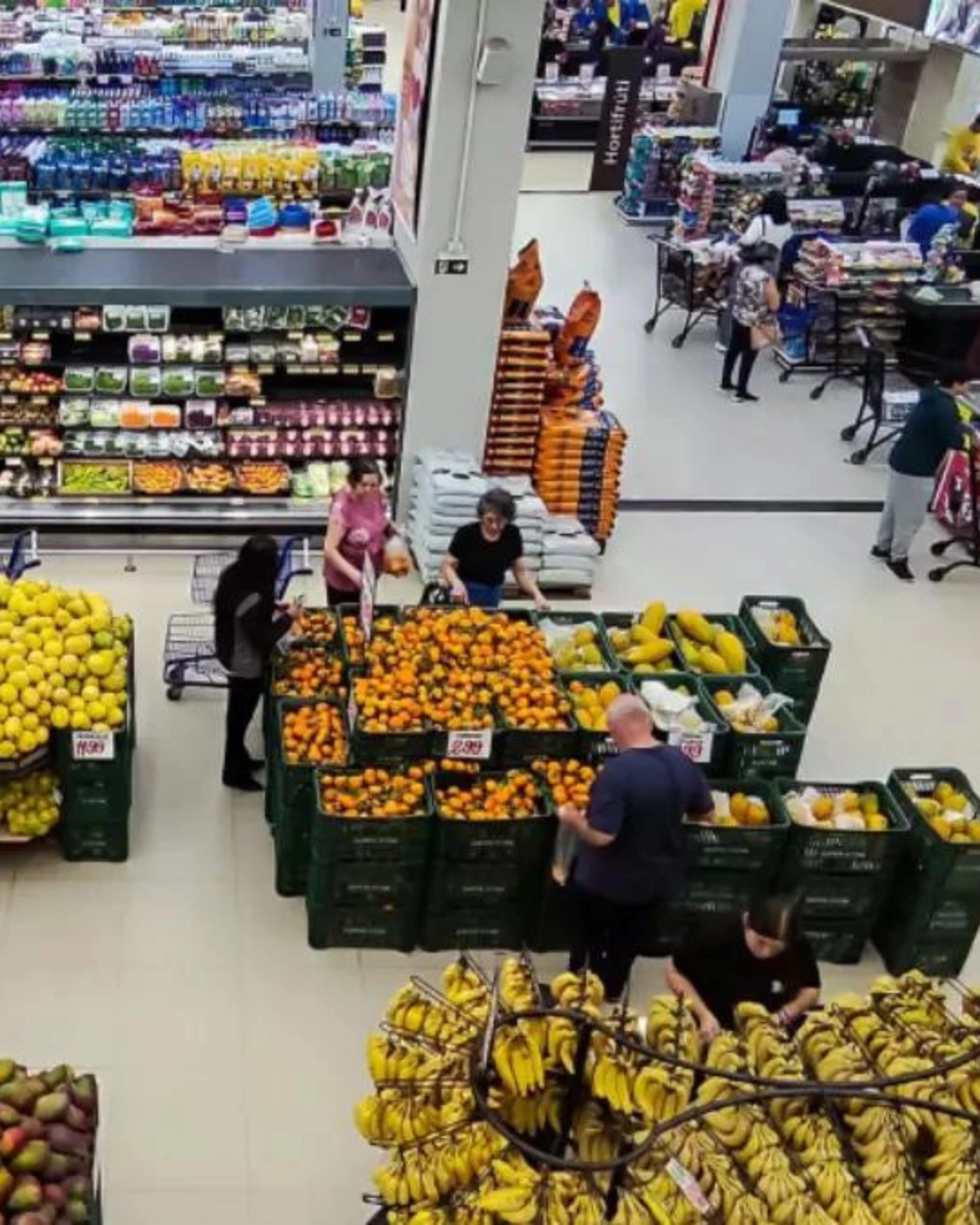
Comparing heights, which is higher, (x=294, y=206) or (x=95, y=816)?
(x=294, y=206)

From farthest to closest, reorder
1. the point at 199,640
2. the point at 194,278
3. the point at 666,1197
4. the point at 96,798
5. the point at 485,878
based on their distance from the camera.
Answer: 1. the point at 194,278
2. the point at 199,640
3. the point at 96,798
4. the point at 485,878
5. the point at 666,1197

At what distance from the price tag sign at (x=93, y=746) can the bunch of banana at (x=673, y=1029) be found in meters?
2.86

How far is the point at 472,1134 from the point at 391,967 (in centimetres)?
239

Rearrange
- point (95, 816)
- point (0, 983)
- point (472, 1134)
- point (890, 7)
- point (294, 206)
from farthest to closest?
point (890, 7) < point (294, 206) < point (95, 816) < point (0, 983) < point (472, 1134)

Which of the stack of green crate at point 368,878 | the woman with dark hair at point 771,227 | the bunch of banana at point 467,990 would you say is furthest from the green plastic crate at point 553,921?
the woman with dark hair at point 771,227

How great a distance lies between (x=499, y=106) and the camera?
26.6 feet

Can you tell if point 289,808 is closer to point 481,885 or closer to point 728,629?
point 481,885

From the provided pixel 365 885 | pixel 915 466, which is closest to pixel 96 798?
pixel 365 885

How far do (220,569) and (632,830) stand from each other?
378cm

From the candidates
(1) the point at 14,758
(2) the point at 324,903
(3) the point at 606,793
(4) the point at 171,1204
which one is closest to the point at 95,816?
(1) the point at 14,758

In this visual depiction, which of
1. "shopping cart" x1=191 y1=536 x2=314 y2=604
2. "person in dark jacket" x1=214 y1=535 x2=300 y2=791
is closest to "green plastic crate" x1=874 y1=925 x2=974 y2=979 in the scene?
"person in dark jacket" x1=214 y1=535 x2=300 y2=791

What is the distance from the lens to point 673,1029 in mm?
4117

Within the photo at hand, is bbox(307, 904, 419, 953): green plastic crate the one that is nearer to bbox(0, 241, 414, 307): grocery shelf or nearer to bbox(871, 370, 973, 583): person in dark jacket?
bbox(0, 241, 414, 307): grocery shelf

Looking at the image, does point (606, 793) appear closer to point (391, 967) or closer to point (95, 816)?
point (391, 967)
